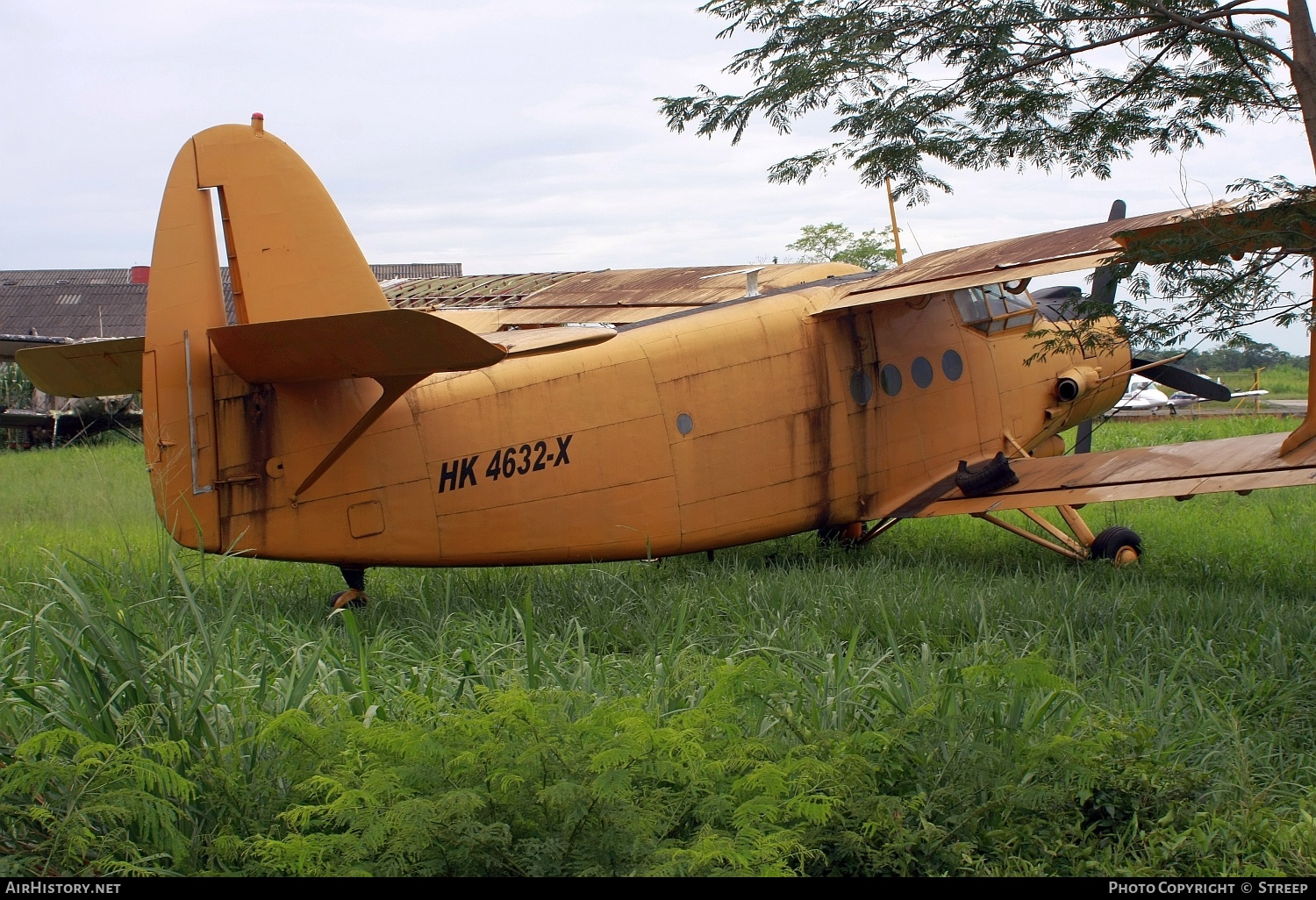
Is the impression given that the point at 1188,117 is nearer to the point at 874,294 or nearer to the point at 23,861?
the point at 874,294

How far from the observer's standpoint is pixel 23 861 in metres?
3.39

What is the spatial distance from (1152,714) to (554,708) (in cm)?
285

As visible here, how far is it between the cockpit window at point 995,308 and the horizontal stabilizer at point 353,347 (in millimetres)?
5681

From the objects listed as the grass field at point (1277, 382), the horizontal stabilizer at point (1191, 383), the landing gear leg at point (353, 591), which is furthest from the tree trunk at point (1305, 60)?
the grass field at point (1277, 382)

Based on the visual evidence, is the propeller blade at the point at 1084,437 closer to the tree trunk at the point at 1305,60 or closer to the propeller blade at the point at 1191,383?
the propeller blade at the point at 1191,383

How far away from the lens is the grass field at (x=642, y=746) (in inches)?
134

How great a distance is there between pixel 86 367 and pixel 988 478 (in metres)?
7.39

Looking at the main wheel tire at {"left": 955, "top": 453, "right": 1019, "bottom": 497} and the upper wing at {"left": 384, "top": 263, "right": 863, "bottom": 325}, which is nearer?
the main wheel tire at {"left": 955, "top": 453, "right": 1019, "bottom": 497}

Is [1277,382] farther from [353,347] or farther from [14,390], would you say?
[353,347]

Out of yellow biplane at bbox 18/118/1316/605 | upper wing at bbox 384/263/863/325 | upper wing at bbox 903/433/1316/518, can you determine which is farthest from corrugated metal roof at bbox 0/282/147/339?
upper wing at bbox 903/433/1316/518

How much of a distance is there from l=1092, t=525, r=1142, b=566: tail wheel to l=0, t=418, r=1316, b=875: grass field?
2.35 meters

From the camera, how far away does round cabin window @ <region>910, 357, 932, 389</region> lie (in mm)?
9430

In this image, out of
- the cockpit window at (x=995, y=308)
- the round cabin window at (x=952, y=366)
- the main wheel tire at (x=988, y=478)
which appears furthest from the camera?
the cockpit window at (x=995, y=308)

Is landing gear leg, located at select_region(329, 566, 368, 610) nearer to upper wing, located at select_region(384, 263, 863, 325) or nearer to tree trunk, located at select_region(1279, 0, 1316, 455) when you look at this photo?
upper wing, located at select_region(384, 263, 863, 325)
